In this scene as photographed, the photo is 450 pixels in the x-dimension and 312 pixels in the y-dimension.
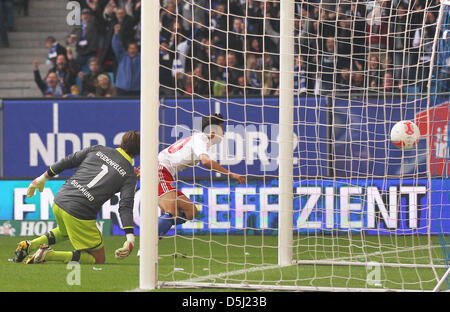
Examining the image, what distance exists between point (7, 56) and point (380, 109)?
8.95 meters

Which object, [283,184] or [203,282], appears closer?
[203,282]

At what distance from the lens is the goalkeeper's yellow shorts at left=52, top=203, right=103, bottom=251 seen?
875 cm

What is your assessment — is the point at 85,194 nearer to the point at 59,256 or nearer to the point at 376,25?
the point at 59,256

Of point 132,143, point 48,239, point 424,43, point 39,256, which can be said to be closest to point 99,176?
point 132,143

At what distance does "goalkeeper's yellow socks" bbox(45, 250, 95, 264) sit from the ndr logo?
4.59m

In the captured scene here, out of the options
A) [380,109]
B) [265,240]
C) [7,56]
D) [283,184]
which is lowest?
[265,240]

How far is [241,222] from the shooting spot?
1245 cm

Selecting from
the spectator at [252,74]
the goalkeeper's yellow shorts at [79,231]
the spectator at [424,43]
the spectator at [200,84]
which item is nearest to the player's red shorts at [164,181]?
the goalkeeper's yellow shorts at [79,231]

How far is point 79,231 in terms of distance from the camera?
8773 mm

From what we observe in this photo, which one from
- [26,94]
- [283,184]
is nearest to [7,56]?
[26,94]

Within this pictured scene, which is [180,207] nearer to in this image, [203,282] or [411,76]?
[203,282]

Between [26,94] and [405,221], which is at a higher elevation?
[26,94]

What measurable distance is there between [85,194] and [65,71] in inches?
303
